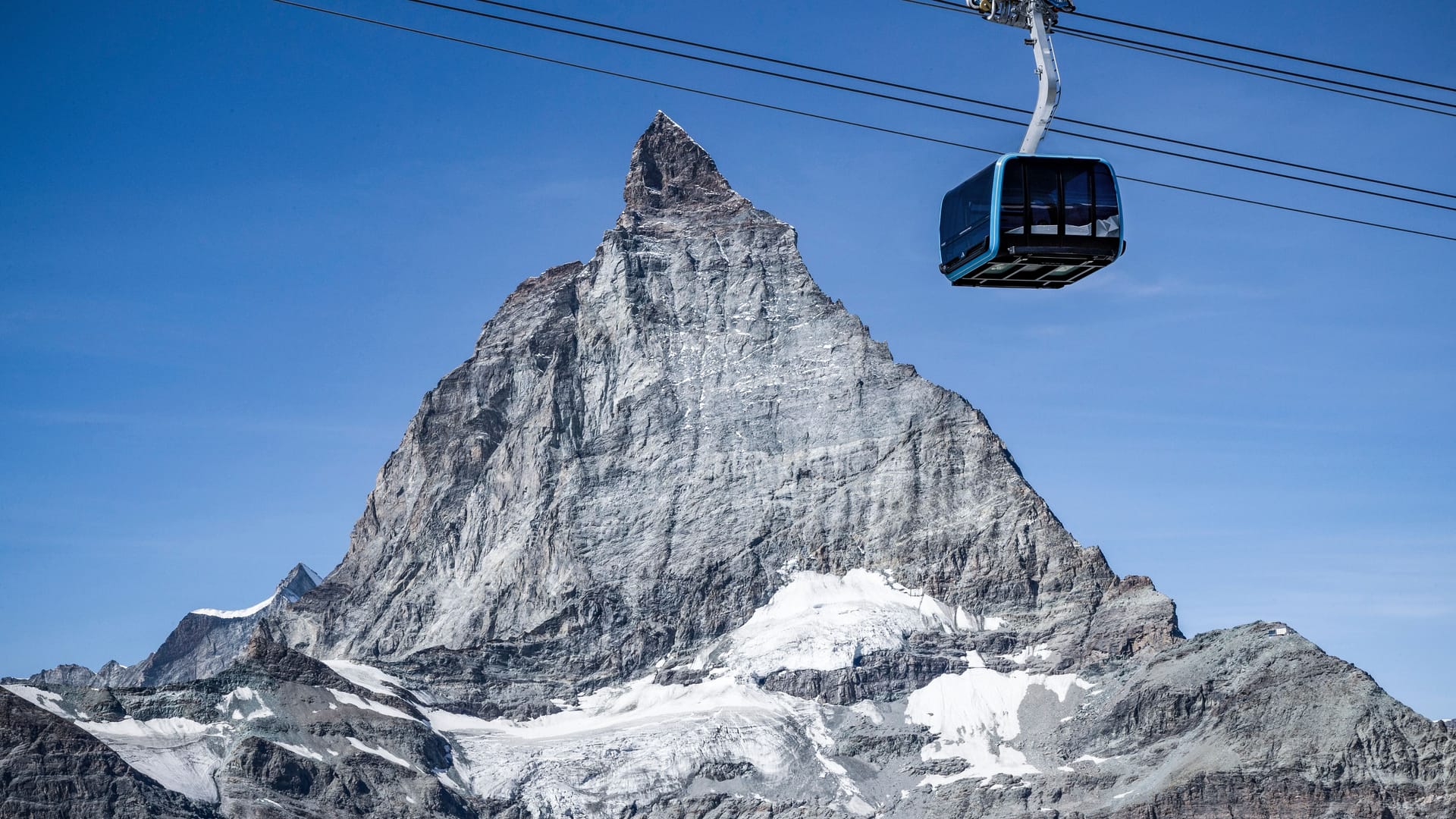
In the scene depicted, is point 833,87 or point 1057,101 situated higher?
point 833,87

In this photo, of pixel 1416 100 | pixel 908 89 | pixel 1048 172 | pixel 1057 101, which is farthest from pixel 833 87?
pixel 1416 100

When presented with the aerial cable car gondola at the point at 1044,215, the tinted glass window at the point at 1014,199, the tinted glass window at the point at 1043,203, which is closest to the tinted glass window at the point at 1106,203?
the aerial cable car gondola at the point at 1044,215

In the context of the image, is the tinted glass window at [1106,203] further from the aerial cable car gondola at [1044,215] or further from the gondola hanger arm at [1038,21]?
the gondola hanger arm at [1038,21]

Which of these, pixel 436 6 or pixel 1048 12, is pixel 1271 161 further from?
pixel 436 6

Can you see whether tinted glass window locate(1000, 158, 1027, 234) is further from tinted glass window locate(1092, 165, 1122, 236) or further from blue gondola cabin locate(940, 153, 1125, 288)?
tinted glass window locate(1092, 165, 1122, 236)

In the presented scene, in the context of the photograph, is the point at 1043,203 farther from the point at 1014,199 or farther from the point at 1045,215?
the point at 1014,199
